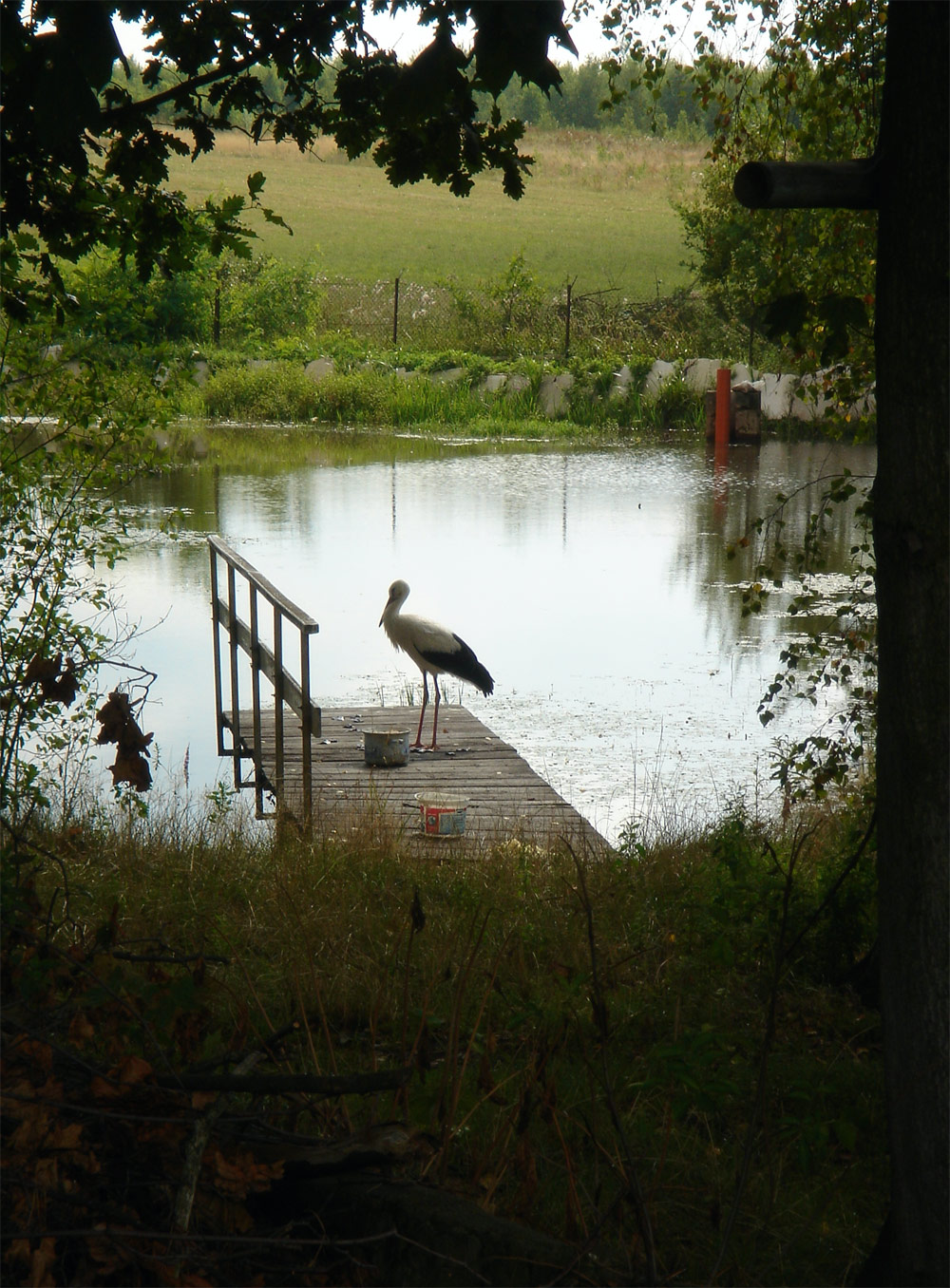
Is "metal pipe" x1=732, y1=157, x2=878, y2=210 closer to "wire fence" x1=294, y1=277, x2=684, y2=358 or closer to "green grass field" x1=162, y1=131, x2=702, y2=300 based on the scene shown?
"wire fence" x1=294, y1=277, x2=684, y2=358

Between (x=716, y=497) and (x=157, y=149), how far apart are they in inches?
527

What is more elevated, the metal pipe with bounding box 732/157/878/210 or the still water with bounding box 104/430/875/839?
the metal pipe with bounding box 732/157/878/210

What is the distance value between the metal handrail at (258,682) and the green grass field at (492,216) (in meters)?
29.5

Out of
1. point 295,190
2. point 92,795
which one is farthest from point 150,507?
point 295,190

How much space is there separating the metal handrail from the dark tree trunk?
4025mm

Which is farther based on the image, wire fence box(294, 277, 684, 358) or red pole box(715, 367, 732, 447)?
wire fence box(294, 277, 684, 358)

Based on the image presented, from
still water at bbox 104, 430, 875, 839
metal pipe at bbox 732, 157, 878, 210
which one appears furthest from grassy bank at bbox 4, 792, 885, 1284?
still water at bbox 104, 430, 875, 839

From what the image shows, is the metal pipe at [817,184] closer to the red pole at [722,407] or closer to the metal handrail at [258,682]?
the metal handrail at [258,682]

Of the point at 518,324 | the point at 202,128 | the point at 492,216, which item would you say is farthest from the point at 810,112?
the point at 492,216

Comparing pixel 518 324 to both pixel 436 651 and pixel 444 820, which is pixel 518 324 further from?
pixel 444 820

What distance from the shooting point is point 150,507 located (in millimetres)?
15109

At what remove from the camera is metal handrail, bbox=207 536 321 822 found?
6.64 m

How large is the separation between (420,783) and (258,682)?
42.6 inches

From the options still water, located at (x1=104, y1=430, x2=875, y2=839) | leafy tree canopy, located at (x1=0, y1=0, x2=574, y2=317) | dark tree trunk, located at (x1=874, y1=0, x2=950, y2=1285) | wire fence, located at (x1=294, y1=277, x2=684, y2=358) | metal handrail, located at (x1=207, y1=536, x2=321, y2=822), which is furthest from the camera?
wire fence, located at (x1=294, y1=277, x2=684, y2=358)
